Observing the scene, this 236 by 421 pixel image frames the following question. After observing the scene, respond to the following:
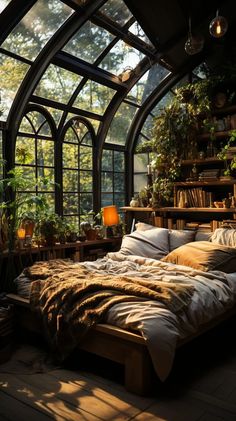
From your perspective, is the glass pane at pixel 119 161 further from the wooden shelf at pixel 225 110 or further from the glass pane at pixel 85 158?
the wooden shelf at pixel 225 110

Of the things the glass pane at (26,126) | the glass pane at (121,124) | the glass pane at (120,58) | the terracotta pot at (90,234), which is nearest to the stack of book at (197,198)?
the terracotta pot at (90,234)

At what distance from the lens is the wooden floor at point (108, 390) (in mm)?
2059

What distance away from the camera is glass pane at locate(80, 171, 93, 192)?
5.42 m

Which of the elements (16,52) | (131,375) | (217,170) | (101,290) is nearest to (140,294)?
(101,290)

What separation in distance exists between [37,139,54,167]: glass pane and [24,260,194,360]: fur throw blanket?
2.24m

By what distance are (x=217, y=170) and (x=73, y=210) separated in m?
2.17

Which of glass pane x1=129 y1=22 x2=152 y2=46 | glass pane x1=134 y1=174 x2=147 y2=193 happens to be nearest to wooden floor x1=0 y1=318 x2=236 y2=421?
glass pane x1=134 y1=174 x2=147 y2=193

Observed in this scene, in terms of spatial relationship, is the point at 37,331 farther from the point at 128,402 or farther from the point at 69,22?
the point at 69,22

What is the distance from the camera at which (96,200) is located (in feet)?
18.5

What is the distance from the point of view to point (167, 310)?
2.42 m

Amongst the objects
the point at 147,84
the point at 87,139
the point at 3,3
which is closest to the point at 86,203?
the point at 87,139

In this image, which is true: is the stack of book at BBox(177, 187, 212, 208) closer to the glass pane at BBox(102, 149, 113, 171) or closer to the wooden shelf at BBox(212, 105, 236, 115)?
the wooden shelf at BBox(212, 105, 236, 115)

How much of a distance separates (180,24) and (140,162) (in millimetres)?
2320

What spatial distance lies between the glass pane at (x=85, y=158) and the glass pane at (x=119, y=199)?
82 cm
